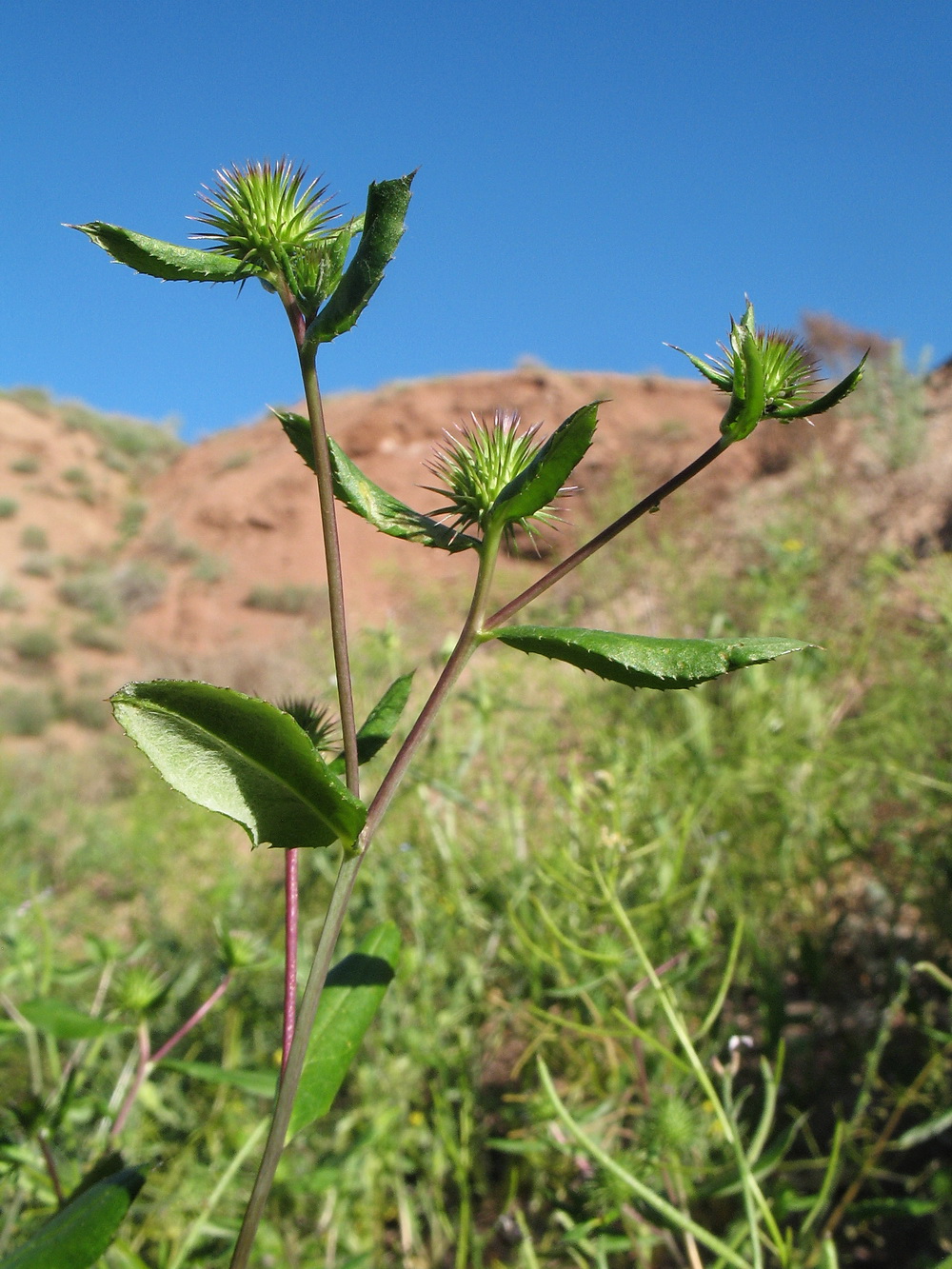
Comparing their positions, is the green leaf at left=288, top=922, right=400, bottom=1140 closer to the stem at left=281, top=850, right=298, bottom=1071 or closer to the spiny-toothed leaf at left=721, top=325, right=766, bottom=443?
the stem at left=281, top=850, right=298, bottom=1071

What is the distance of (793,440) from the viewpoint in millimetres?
10930

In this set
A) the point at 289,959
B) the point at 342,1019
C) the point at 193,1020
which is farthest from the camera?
the point at 193,1020

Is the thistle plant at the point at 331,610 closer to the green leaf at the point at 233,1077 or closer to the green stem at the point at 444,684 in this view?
the green stem at the point at 444,684

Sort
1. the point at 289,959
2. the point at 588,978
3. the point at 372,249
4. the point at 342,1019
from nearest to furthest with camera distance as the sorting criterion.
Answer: the point at 372,249, the point at 289,959, the point at 342,1019, the point at 588,978

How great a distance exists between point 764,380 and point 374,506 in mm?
311

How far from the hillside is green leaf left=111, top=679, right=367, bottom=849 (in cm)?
556

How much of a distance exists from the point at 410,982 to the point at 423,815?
509mm

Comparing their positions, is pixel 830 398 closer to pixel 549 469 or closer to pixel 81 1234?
pixel 549 469

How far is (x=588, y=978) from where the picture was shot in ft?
5.68

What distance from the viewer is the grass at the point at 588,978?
158 cm

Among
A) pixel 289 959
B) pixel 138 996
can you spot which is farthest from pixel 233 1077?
pixel 289 959

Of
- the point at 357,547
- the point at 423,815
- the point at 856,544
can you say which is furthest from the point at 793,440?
the point at 423,815

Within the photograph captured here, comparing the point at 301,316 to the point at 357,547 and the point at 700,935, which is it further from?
the point at 357,547

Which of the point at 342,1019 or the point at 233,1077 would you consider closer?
the point at 342,1019
